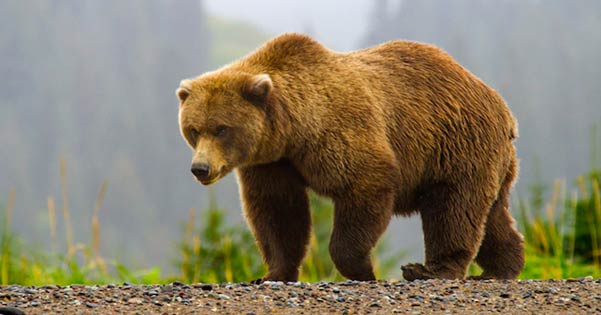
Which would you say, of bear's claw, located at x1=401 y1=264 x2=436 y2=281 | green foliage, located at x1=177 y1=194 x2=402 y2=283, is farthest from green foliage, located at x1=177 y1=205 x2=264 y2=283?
bear's claw, located at x1=401 y1=264 x2=436 y2=281

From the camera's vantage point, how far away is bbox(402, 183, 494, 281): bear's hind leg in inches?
244

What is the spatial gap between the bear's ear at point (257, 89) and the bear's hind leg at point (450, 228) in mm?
1533

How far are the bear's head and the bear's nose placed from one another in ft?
0.05

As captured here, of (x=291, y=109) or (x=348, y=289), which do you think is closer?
(x=348, y=289)

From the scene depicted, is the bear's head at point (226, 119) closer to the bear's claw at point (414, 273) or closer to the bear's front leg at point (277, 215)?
the bear's front leg at point (277, 215)

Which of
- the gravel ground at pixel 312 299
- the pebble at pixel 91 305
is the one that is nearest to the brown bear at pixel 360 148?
the gravel ground at pixel 312 299

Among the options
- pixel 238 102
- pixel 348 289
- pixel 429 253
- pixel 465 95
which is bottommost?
pixel 348 289

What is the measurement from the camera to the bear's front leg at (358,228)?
223 inches

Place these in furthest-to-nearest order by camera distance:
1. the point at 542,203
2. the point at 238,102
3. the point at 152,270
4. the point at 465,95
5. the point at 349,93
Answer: the point at 542,203
the point at 152,270
the point at 465,95
the point at 349,93
the point at 238,102

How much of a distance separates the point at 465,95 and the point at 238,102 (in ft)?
6.18

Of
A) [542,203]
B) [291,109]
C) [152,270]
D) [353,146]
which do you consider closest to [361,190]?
[353,146]

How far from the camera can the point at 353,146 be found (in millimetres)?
5703

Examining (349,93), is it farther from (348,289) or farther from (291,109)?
(348,289)

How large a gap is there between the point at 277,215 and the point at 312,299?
4.73 ft
